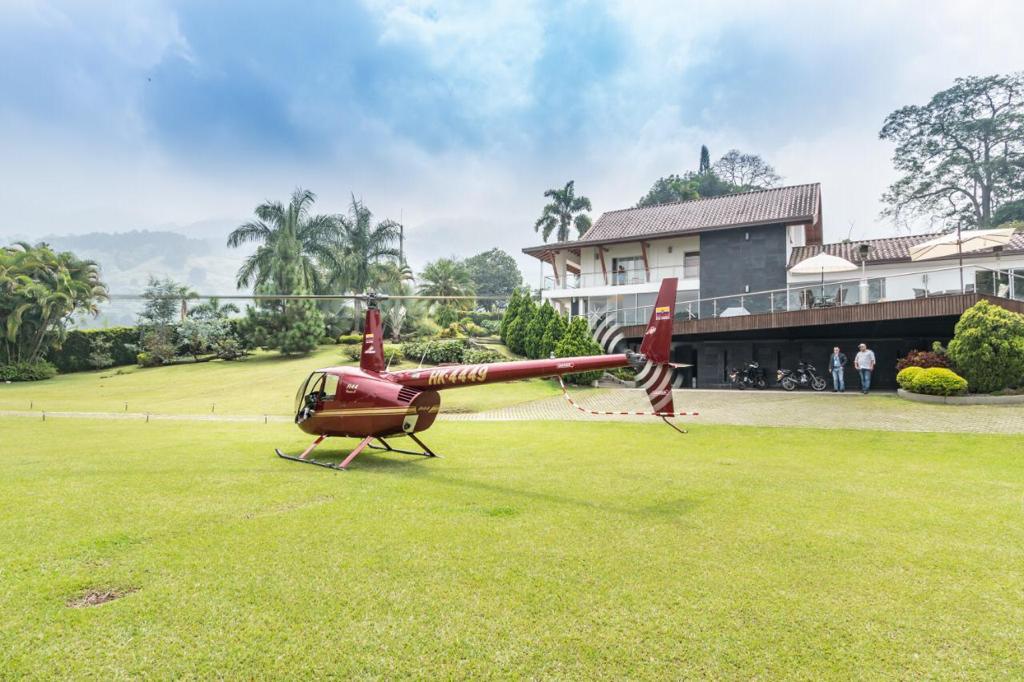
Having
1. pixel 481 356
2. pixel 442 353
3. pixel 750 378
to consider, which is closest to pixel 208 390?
pixel 442 353

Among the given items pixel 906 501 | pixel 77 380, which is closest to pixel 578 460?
pixel 906 501

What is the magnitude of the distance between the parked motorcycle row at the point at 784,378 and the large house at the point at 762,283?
819 mm

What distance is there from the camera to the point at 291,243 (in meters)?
37.2

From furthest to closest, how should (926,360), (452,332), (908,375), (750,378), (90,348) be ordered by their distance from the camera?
(452,332)
(90,348)
(750,378)
(926,360)
(908,375)

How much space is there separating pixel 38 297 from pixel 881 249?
4470 cm

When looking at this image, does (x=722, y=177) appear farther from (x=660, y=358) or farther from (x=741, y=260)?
(x=660, y=358)

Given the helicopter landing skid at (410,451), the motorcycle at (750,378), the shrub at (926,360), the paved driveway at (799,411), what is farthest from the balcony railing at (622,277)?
the helicopter landing skid at (410,451)

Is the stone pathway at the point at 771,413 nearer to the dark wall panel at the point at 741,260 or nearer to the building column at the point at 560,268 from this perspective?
the dark wall panel at the point at 741,260

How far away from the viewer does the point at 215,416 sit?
18.2m

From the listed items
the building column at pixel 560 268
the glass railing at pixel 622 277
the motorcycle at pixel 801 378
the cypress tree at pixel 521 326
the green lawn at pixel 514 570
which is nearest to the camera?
the green lawn at pixel 514 570

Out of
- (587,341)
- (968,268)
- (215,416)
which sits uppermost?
(968,268)

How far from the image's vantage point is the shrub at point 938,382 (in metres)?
15.6

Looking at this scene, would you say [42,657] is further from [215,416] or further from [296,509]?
[215,416]

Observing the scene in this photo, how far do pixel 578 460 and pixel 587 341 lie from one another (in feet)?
46.8
